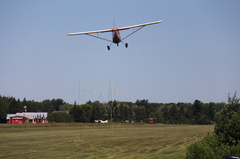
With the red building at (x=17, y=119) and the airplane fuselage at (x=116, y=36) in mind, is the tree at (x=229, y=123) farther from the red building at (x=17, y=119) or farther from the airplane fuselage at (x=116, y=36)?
the red building at (x=17, y=119)

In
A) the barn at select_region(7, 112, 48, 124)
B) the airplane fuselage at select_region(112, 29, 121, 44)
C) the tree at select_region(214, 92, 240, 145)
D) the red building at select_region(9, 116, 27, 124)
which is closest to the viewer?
the tree at select_region(214, 92, 240, 145)

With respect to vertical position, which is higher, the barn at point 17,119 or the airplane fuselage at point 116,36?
the airplane fuselage at point 116,36

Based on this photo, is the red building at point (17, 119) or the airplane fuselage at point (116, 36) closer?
the airplane fuselage at point (116, 36)

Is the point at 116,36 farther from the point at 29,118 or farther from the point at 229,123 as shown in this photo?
the point at 29,118

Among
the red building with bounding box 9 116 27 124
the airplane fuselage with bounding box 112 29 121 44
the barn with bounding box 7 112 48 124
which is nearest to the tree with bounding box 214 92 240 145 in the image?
the airplane fuselage with bounding box 112 29 121 44

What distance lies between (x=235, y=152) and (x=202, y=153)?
257 centimetres

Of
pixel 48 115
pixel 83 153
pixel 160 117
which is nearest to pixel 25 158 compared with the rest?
→ pixel 83 153

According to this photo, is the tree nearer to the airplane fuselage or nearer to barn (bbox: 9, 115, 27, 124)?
the airplane fuselage

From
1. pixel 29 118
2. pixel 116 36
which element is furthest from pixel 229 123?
pixel 29 118

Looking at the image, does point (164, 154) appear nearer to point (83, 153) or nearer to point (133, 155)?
point (133, 155)

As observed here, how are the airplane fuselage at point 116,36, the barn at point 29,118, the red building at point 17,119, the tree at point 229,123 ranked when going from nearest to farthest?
the tree at point 229,123
the airplane fuselage at point 116,36
the red building at point 17,119
the barn at point 29,118

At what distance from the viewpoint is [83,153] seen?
34.8m

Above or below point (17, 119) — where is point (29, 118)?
above

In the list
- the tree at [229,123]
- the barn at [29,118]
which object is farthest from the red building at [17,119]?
the tree at [229,123]
